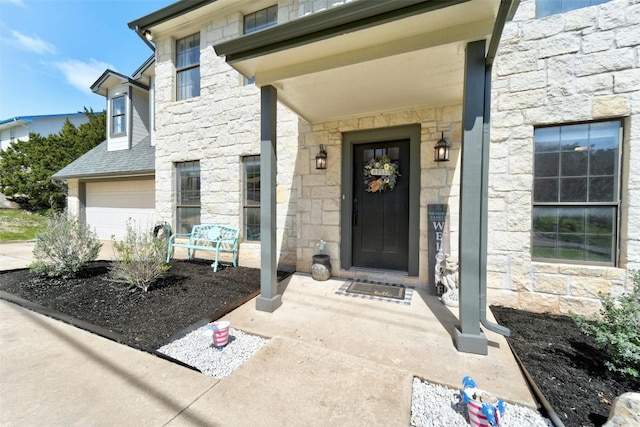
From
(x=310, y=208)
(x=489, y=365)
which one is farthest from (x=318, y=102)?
(x=489, y=365)

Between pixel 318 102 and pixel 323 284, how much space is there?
2522 millimetres

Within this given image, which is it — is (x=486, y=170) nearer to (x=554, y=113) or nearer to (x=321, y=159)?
(x=554, y=113)

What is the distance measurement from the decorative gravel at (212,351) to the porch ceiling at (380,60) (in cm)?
257

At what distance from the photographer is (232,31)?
4.55 m

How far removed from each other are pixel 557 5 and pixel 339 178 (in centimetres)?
319

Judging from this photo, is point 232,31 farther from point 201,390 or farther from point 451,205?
point 201,390

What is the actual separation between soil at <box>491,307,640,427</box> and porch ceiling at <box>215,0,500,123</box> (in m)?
2.56

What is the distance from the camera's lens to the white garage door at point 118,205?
21.2 ft

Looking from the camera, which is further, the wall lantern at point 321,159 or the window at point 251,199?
the window at point 251,199

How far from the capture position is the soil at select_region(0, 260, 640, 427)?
160 cm

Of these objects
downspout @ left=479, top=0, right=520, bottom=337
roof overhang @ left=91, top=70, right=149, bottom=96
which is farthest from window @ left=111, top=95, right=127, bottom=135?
downspout @ left=479, top=0, right=520, bottom=337

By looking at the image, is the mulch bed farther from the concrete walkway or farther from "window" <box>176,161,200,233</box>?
"window" <box>176,161,200,233</box>

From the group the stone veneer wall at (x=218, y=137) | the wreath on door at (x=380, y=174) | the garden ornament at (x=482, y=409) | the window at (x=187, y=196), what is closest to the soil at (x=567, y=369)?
the garden ornament at (x=482, y=409)

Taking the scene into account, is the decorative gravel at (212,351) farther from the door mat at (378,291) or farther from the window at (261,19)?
the window at (261,19)
